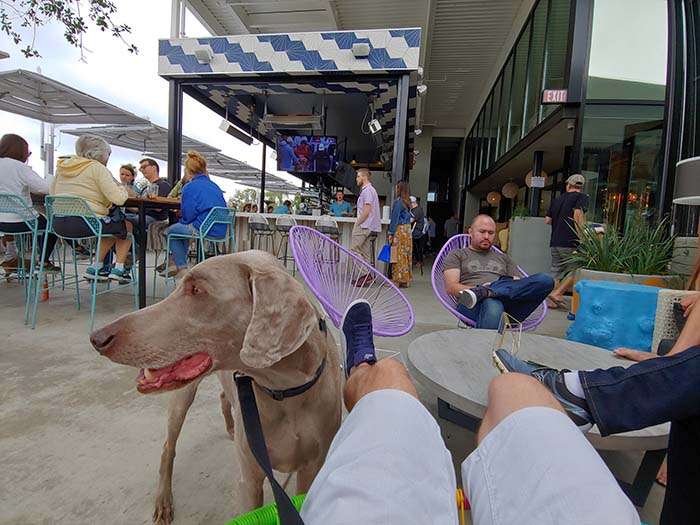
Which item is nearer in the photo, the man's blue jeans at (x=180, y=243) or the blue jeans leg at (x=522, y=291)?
the blue jeans leg at (x=522, y=291)

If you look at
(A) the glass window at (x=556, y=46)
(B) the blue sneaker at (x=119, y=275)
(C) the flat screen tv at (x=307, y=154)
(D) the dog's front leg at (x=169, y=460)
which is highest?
(A) the glass window at (x=556, y=46)

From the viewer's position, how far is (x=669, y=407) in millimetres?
872

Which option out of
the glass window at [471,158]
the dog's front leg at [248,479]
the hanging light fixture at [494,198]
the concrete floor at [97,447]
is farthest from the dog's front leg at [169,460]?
the glass window at [471,158]

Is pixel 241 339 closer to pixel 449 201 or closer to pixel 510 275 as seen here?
pixel 510 275

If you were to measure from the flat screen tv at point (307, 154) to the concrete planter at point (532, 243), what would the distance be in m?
4.74

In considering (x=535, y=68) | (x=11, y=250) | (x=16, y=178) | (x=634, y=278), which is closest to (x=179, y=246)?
(x=16, y=178)

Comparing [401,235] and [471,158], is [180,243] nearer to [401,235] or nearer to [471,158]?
[401,235]

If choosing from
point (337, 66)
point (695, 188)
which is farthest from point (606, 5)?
point (695, 188)

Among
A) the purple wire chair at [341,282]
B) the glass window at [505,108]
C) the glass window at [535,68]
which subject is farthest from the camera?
the glass window at [505,108]

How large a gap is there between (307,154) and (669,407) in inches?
372

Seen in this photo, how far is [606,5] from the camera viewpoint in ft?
18.9

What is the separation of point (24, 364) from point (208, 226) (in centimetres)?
180

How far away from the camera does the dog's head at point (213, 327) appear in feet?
2.99

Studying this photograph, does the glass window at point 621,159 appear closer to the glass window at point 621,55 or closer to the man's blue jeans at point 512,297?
the glass window at point 621,55
